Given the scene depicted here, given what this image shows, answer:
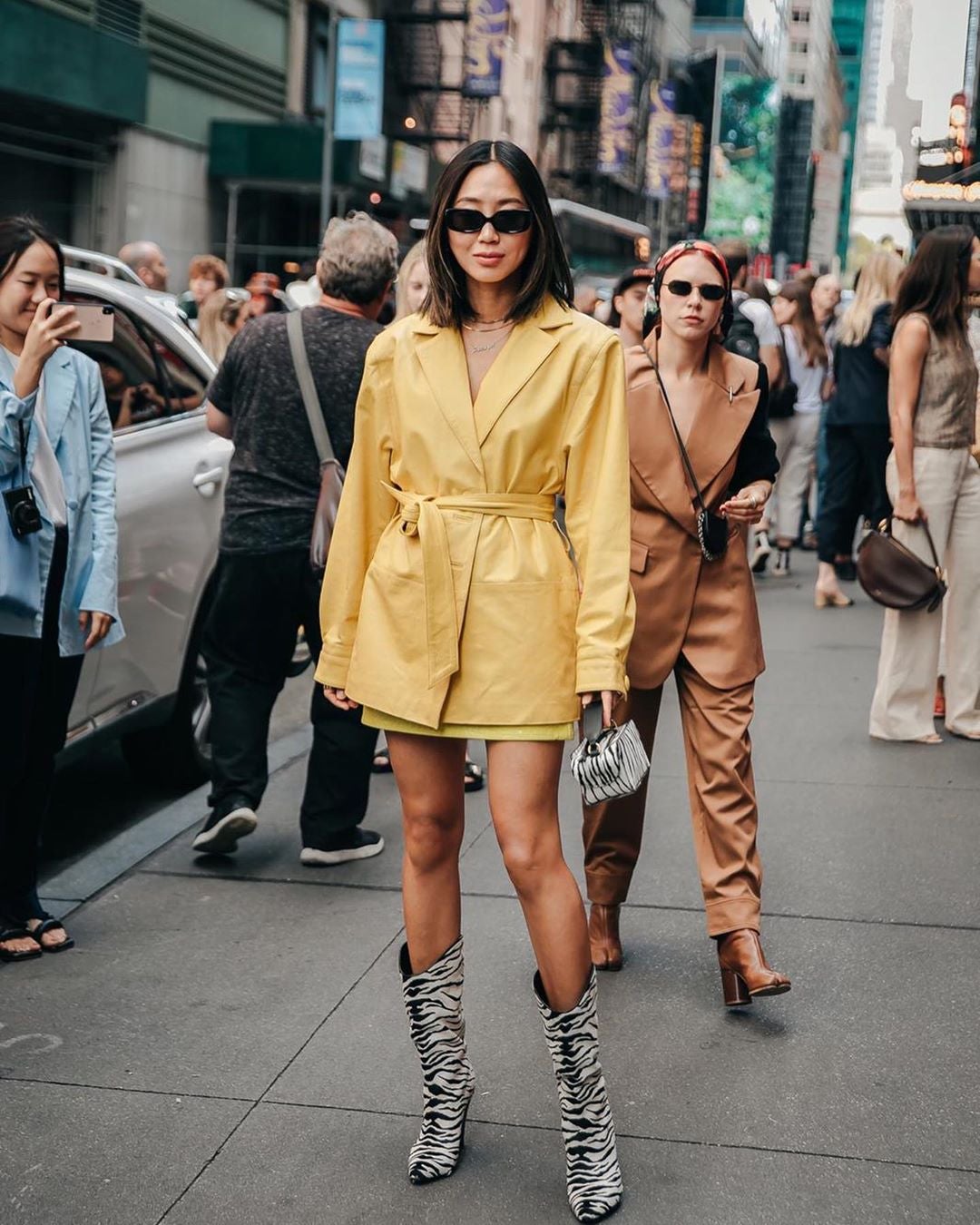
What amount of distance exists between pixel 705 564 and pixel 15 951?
2.16 m

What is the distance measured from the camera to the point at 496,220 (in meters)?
3.24

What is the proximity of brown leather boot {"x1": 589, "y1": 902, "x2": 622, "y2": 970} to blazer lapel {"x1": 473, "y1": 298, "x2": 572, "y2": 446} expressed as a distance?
181 cm

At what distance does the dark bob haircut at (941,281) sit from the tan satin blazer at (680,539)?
9.90 ft

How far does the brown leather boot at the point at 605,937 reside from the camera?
4625mm

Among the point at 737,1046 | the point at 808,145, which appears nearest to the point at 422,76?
the point at 737,1046

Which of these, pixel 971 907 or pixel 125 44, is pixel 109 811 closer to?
pixel 971 907

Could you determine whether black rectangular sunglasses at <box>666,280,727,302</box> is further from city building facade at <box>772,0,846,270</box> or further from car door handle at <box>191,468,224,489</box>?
city building facade at <box>772,0,846,270</box>

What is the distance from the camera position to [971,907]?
17.0 ft

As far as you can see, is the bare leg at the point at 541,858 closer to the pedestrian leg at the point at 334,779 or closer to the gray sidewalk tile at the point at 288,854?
the gray sidewalk tile at the point at 288,854

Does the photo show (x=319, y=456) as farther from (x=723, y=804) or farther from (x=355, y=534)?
(x=355, y=534)

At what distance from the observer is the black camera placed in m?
4.41

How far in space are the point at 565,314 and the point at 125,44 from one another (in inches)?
857

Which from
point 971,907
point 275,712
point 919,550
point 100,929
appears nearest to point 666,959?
point 971,907

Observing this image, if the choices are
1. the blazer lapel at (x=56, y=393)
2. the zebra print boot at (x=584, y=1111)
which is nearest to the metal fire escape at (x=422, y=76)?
the blazer lapel at (x=56, y=393)
